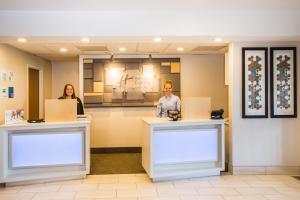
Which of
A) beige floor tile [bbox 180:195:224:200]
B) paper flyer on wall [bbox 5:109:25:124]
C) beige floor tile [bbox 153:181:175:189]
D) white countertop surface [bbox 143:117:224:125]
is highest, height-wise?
paper flyer on wall [bbox 5:109:25:124]

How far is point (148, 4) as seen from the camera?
4137mm

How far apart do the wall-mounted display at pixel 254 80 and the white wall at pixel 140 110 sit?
212cm

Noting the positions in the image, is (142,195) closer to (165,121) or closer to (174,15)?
(165,121)

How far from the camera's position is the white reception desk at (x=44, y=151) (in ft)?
15.8

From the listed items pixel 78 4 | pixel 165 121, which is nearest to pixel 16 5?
pixel 78 4

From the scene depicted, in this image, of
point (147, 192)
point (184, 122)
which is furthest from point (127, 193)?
point (184, 122)

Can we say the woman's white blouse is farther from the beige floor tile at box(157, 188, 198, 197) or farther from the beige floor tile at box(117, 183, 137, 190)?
the beige floor tile at box(157, 188, 198, 197)

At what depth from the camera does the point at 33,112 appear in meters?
7.44

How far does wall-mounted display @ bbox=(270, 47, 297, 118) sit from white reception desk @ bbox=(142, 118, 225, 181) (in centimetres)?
106

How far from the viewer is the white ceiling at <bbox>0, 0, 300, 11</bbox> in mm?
4000

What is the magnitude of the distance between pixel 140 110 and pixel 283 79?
10.8 ft

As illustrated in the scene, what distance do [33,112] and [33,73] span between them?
92cm

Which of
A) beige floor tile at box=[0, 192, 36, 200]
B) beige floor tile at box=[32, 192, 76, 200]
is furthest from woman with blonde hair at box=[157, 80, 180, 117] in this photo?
beige floor tile at box=[0, 192, 36, 200]

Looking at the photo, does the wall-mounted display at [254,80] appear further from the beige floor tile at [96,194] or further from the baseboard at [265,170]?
the beige floor tile at [96,194]
